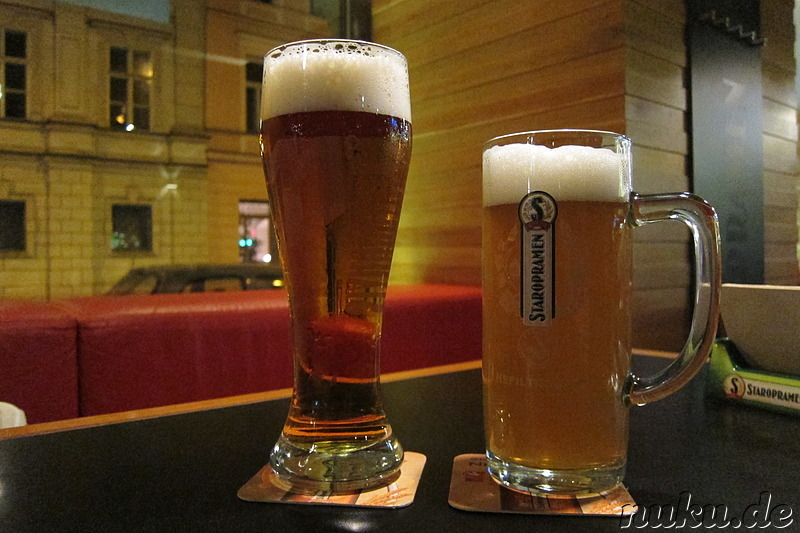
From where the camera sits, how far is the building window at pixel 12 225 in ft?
9.15

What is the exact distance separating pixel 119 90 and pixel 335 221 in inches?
179

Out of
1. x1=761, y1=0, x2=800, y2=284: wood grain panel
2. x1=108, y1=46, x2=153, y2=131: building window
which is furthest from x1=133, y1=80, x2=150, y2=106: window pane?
x1=761, y1=0, x2=800, y2=284: wood grain panel

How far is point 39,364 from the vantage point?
1.40 metres

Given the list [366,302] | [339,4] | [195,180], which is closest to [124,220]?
[195,180]

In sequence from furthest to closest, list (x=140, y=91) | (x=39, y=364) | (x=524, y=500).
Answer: (x=140, y=91)
(x=39, y=364)
(x=524, y=500)

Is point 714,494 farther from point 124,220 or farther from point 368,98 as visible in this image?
point 124,220

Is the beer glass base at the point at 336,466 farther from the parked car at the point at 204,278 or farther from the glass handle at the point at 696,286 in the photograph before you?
the parked car at the point at 204,278

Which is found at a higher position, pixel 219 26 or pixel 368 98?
pixel 219 26

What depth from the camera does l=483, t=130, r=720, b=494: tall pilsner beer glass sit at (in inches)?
19.5

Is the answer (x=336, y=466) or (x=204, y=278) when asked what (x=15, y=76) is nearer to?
(x=204, y=278)

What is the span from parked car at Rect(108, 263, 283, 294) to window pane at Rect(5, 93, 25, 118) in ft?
3.18

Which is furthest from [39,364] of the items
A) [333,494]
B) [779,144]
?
[779,144]

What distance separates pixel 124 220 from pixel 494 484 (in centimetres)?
470

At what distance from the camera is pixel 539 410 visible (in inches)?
19.7
